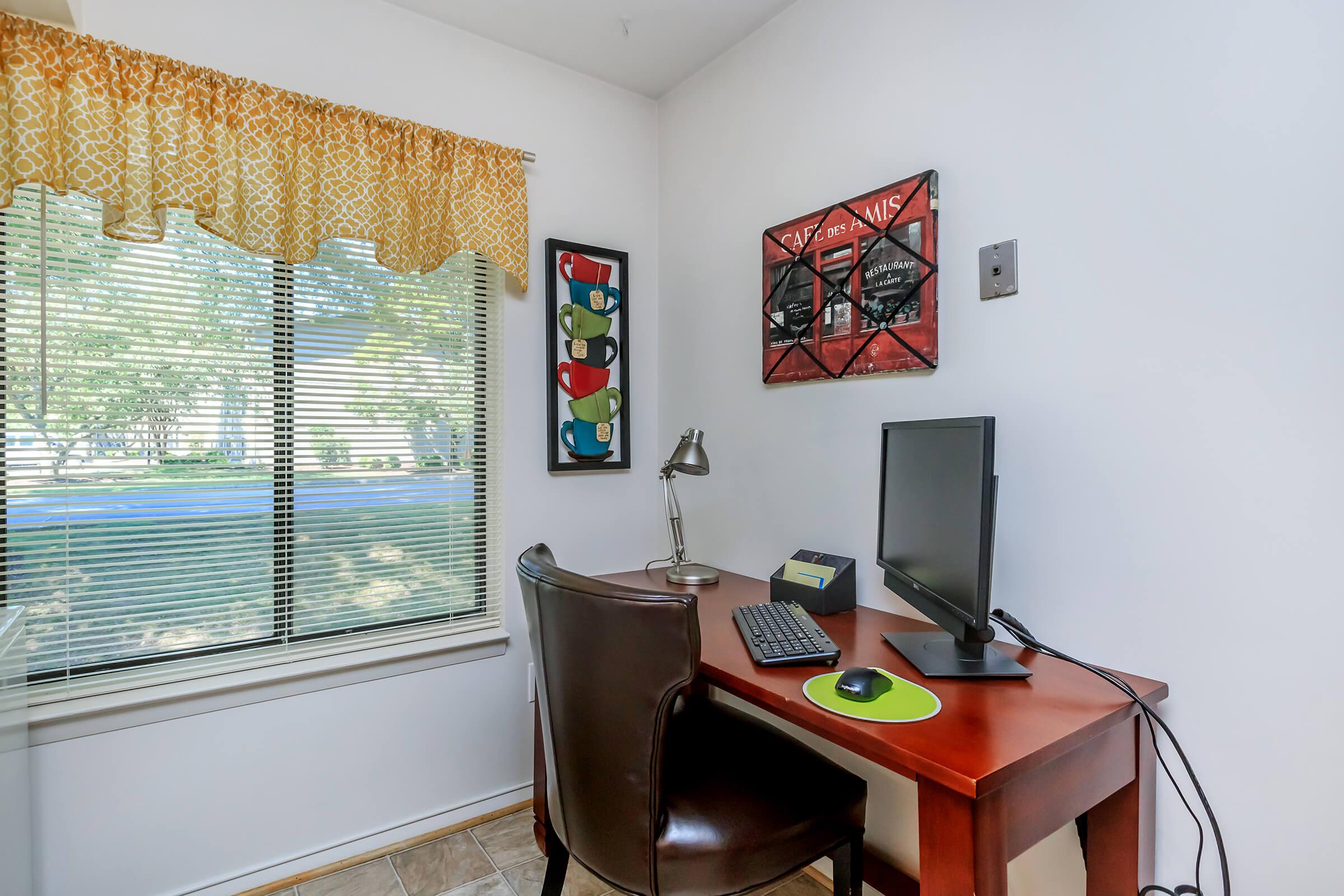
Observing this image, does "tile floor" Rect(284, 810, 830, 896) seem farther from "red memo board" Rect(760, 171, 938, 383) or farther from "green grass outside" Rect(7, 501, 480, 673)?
"red memo board" Rect(760, 171, 938, 383)

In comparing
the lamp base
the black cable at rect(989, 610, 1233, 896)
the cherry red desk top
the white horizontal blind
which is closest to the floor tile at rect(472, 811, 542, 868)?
the white horizontal blind

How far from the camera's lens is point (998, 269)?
1460mm

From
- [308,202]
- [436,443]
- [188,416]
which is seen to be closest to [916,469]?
[436,443]

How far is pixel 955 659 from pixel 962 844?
43 cm

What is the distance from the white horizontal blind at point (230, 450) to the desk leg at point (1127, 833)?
5.71 feet

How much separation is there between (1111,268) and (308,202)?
1.99 m

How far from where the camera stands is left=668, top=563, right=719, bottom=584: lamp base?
2.08 metres

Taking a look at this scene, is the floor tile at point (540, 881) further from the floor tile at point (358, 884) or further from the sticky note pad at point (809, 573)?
the sticky note pad at point (809, 573)

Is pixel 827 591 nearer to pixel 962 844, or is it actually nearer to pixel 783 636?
pixel 783 636

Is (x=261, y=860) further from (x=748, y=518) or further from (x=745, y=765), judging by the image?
(x=748, y=518)

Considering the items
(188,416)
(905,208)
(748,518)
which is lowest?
(748,518)

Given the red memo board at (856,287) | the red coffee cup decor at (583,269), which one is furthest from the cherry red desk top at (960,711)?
the red coffee cup decor at (583,269)

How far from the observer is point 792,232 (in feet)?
6.43

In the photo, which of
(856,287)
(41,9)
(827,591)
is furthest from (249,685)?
(856,287)
